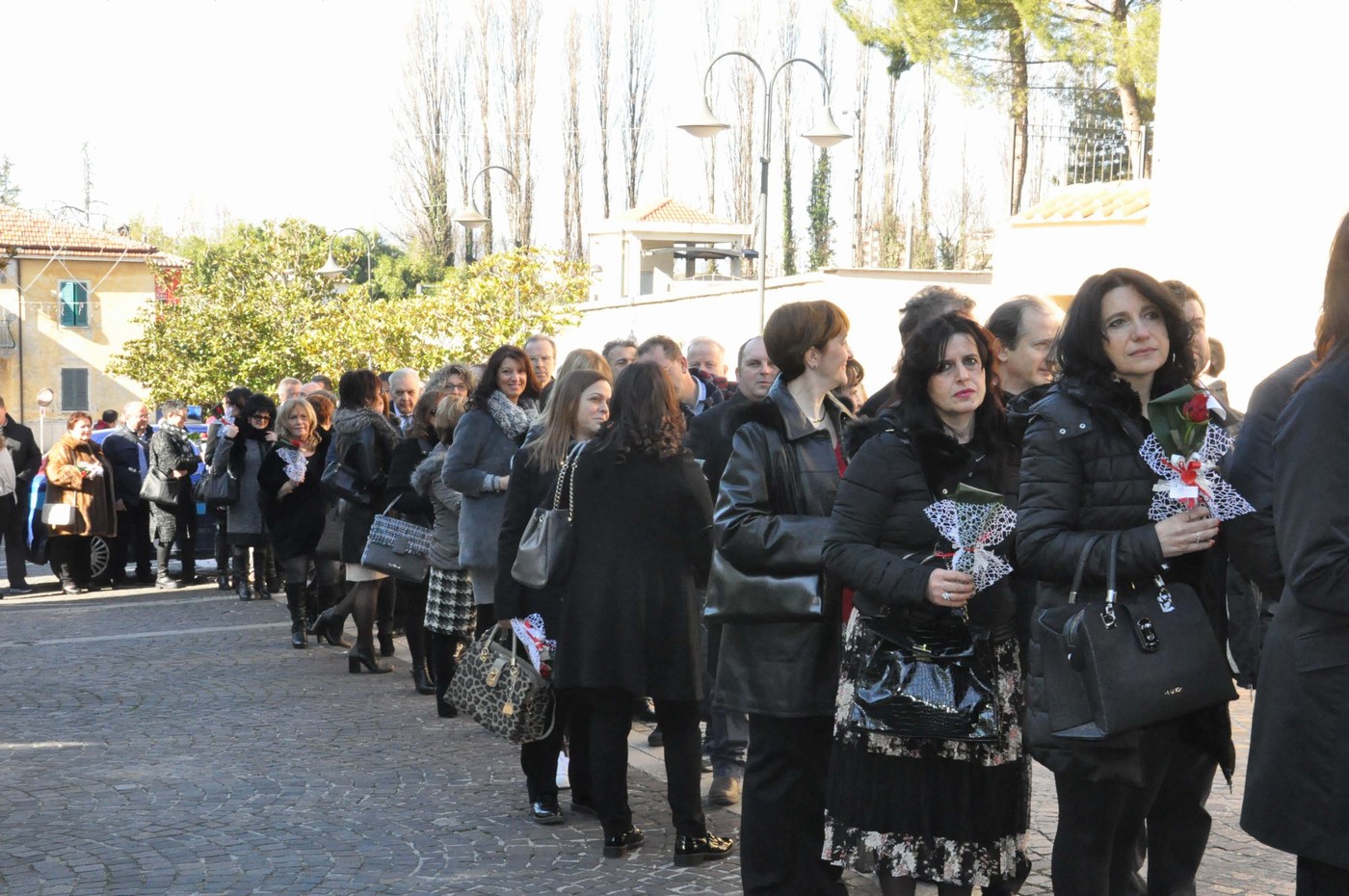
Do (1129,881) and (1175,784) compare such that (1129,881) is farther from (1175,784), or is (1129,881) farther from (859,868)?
(859,868)

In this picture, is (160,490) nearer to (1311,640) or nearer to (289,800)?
(289,800)

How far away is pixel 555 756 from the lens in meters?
6.55

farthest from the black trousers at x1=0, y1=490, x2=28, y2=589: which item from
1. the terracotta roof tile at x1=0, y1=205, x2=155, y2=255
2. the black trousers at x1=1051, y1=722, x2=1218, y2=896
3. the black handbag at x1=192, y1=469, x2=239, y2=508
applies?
the terracotta roof tile at x1=0, y1=205, x2=155, y2=255

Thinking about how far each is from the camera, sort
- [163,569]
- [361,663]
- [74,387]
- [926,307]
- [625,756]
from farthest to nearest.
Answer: [74,387]
[163,569]
[361,663]
[625,756]
[926,307]

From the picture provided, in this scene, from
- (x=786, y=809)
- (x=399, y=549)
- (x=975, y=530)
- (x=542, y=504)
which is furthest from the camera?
(x=399, y=549)

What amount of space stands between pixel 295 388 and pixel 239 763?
7.03 m

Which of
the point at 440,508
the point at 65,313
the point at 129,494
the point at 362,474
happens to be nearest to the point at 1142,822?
the point at 440,508

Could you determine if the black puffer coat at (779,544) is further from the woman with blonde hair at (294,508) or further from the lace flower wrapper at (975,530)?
the woman with blonde hair at (294,508)

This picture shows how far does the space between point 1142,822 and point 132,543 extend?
14863mm

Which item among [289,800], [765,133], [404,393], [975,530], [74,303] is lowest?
[289,800]

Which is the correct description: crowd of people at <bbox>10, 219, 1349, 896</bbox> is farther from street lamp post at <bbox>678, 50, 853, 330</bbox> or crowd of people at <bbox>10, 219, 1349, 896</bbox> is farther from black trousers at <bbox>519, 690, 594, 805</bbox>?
street lamp post at <bbox>678, 50, 853, 330</bbox>

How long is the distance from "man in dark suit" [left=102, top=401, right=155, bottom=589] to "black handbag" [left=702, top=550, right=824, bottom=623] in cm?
1280

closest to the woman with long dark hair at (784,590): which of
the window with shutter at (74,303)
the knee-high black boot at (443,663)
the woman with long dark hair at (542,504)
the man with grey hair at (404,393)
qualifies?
the woman with long dark hair at (542,504)

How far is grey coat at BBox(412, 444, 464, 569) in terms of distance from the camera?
8750 millimetres
